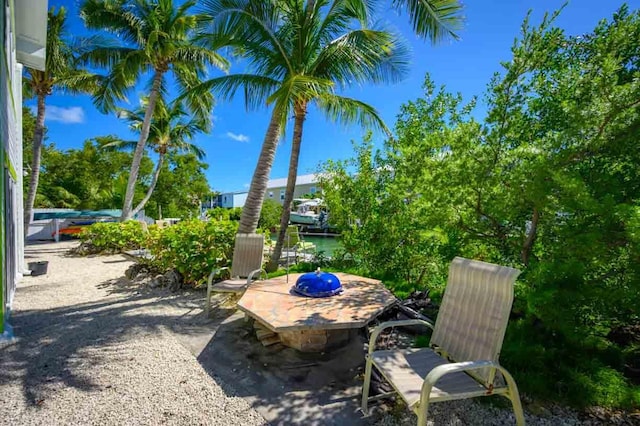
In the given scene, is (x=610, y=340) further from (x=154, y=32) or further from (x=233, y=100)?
(x=154, y=32)

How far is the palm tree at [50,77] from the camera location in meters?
12.4

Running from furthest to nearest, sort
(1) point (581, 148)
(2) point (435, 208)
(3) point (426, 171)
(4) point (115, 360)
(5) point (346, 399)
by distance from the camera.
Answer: (3) point (426, 171) < (2) point (435, 208) < (4) point (115, 360) < (1) point (581, 148) < (5) point (346, 399)

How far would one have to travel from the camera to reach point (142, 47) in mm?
12477

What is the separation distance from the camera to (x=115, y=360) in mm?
3463

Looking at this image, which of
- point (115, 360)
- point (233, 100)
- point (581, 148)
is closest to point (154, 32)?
point (233, 100)

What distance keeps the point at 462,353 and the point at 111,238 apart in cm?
1273

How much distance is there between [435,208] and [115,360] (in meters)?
4.34

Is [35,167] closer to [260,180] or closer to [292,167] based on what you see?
[260,180]

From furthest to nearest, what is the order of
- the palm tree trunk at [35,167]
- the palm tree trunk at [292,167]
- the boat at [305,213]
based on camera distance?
the boat at [305,213], the palm tree trunk at [35,167], the palm tree trunk at [292,167]

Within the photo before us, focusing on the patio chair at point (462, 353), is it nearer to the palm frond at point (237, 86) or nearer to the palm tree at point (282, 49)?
the palm tree at point (282, 49)

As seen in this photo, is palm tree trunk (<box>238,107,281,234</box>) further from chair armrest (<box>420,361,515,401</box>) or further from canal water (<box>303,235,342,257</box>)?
chair armrest (<box>420,361,515,401</box>)

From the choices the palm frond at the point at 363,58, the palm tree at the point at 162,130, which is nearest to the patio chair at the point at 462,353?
the palm frond at the point at 363,58

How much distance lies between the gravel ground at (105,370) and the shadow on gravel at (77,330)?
1 centimetres

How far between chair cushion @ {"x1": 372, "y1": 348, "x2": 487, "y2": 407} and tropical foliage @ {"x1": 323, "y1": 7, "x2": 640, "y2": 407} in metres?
1.01
